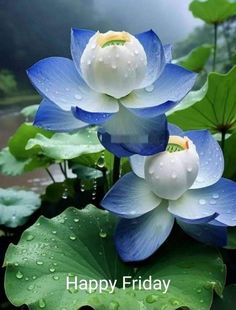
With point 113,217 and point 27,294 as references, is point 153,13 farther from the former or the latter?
point 27,294

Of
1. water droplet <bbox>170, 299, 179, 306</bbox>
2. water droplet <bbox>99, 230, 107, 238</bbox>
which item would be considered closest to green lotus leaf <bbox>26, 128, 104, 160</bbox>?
water droplet <bbox>99, 230, 107, 238</bbox>

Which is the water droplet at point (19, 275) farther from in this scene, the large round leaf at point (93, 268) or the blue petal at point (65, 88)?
the blue petal at point (65, 88)

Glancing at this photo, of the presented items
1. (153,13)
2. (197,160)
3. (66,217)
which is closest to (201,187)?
(197,160)

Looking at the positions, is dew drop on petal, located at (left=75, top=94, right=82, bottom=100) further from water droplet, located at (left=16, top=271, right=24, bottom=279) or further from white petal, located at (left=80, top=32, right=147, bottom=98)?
water droplet, located at (left=16, top=271, right=24, bottom=279)

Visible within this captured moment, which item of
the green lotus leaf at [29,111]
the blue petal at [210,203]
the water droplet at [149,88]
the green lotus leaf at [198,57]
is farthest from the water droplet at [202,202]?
the green lotus leaf at [198,57]

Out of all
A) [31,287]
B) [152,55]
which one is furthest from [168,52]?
[31,287]

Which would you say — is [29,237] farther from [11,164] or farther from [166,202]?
[11,164]
